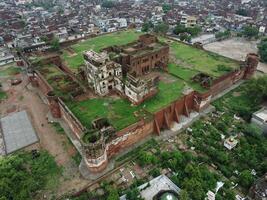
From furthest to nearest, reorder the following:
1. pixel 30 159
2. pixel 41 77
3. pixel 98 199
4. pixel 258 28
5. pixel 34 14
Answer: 1. pixel 34 14
2. pixel 258 28
3. pixel 41 77
4. pixel 30 159
5. pixel 98 199

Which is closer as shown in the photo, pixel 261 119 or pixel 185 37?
pixel 261 119

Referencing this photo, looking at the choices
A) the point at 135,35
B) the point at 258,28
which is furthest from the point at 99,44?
the point at 258,28

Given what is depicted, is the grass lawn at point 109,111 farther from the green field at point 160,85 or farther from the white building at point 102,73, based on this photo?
the white building at point 102,73

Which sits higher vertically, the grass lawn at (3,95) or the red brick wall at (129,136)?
the red brick wall at (129,136)

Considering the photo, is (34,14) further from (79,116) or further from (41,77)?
(79,116)

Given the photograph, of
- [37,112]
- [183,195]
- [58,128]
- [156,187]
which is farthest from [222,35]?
[183,195]

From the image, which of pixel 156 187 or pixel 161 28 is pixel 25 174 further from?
pixel 161 28

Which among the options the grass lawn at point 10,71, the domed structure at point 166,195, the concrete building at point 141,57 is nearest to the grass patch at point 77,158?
the domed structure at point 166,195
